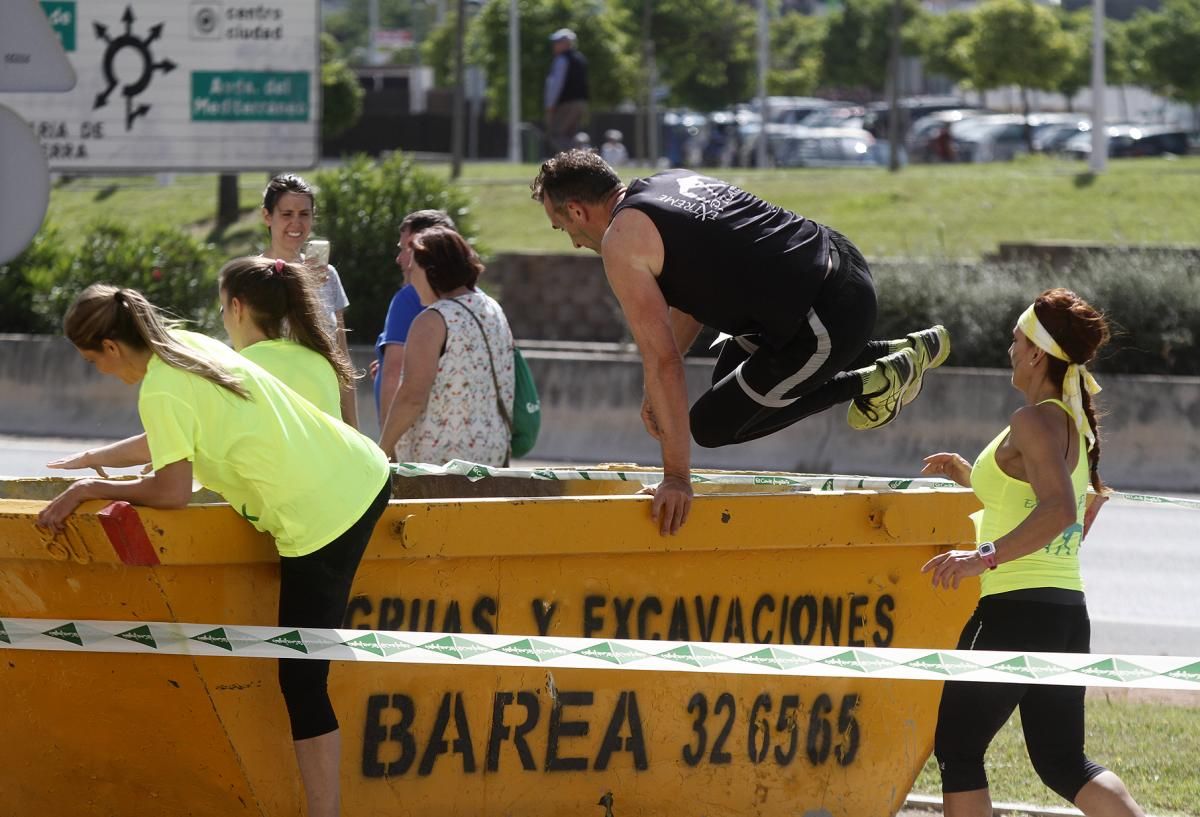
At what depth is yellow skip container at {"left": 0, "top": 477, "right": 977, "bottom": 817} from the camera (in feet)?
13.9

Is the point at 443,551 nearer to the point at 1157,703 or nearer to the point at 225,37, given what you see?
the point at 1157,703

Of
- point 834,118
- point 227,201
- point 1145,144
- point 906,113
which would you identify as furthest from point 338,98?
point 906,113

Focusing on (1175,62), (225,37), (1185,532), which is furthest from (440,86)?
(1185,532)

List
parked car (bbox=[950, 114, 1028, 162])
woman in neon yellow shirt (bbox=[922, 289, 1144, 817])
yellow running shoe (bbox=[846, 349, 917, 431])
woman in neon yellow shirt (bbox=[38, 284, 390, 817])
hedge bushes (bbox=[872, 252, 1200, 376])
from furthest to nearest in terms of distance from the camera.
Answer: parked car (bbox=[950, 114, 1028, 162]) < hedge bushes (bbox=[872, 252, 1200, 376]) < yellow running shoe (bbox=[846, 349, 917, 431]) < woman in neon yellow shirt (bbox=[922, 289, 1144, 817]) < woman in neon yellow shirt (bbox=[38, 284, 390, 817])

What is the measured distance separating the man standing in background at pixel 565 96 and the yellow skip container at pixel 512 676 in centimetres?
1806

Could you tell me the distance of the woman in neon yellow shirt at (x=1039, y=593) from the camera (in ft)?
14.2

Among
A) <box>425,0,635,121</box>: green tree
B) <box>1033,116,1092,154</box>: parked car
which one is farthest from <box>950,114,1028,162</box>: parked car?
<box>425,0,635,121</box>: green tree

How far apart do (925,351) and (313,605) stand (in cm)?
257

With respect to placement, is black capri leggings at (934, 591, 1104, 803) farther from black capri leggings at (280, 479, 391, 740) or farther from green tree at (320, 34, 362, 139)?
green tree at (320, 34, 362, 139)

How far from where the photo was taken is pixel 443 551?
450 centimetres

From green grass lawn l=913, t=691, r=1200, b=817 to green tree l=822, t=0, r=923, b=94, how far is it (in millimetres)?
50734

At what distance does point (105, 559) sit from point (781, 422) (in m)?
2.41

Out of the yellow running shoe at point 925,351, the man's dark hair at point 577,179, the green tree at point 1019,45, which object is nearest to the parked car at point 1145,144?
the green tree at point 1019,45

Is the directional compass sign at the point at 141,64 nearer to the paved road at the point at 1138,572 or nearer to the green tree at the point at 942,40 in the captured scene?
the paved road at the point at 1138,572
